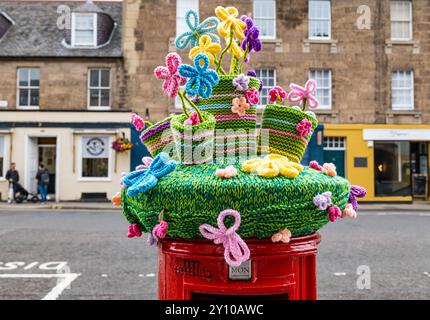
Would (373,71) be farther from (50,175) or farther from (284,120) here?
(284,120)

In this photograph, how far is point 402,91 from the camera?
20.0 meters

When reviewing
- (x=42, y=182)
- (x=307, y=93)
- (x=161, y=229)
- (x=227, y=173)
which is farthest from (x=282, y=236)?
(x=42, y=182)

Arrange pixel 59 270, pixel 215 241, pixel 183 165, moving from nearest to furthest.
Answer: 1. pixel 215 241
2. pixel 183 165
3. pixel 59 270

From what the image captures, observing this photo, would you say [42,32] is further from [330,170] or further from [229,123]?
[330,170]

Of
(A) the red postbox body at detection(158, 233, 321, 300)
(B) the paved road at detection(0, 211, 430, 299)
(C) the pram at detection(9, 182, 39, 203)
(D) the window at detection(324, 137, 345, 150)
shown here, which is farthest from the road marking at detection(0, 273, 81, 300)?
(D) the window at detection(324, 137, 345, 150)

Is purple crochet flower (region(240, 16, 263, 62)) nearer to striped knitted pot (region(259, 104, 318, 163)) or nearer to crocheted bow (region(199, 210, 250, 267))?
striped knitted pot (region(259, 104, 318, 163))

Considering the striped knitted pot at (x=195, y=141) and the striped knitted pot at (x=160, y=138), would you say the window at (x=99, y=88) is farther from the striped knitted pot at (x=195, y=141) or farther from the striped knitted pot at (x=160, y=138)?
the striped knitted pot at (x=195, y=141)

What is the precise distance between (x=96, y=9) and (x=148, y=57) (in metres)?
3.63

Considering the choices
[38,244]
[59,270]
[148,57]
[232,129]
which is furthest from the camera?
[148,57]

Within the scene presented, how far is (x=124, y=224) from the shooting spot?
11883mm

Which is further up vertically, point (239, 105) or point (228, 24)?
point (228, 24)

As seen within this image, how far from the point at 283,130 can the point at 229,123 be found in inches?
10.9

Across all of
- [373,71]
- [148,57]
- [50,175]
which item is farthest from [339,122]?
[50,175]

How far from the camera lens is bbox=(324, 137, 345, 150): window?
20.0 m
